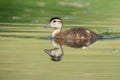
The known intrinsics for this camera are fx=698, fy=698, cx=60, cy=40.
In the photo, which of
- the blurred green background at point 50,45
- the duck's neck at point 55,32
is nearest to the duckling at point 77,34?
the duck's neck at point 55,32

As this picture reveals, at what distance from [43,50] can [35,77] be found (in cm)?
234

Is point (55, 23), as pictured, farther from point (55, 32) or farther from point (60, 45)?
point (60, 45)

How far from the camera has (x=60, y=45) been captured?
43.5 ft

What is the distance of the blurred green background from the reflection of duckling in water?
0.13 metres

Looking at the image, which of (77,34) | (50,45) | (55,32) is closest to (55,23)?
(55,32)

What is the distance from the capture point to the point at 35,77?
32.8 ft

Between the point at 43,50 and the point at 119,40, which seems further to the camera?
the point at 119,40

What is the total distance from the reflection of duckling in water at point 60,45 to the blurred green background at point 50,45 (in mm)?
128

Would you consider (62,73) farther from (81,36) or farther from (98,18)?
(98,18)

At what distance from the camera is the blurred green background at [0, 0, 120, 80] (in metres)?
10.4

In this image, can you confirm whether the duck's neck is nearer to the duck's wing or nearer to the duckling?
the duckling

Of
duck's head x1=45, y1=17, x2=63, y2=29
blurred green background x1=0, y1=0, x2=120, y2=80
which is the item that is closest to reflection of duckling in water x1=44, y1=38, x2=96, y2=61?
blurred green background x1=0, y1=0, x2=120, y2=80

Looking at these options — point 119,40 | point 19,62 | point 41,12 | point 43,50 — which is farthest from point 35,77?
point 41,12

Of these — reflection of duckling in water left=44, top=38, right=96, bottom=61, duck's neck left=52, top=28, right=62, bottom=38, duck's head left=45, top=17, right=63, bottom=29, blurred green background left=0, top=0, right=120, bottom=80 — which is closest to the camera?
blurred green background left=0, top=0, right=120, bottom=80
